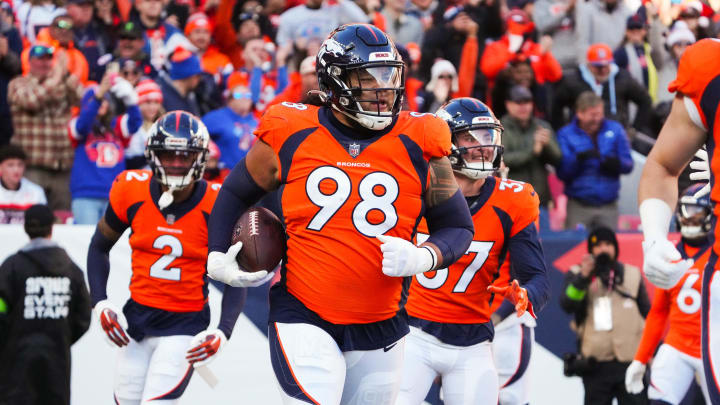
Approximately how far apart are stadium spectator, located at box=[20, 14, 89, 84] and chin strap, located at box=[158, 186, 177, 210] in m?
3.96

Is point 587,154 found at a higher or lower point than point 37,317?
lower

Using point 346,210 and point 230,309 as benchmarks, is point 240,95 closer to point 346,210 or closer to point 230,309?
point 230,309

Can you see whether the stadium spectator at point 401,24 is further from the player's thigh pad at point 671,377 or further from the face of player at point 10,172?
the player's thigh pad at point 671,377

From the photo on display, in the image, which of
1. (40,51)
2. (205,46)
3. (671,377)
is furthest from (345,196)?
(205,46)

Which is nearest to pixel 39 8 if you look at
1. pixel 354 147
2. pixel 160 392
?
pixel 160 392

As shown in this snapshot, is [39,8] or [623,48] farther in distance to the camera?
→ [623,48]

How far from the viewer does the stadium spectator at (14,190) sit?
26.7 ft

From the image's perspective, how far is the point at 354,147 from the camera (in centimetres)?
412

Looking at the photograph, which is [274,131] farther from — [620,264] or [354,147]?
[620,264]

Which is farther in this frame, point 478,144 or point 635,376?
point 635,376

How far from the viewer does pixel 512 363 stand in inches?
246

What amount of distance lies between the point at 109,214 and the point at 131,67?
11.8ft

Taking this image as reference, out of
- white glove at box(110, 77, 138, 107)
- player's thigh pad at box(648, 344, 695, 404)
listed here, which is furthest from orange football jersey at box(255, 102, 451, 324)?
white glove at box(110, 77, 138, 107)

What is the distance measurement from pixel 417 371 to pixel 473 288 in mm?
493
